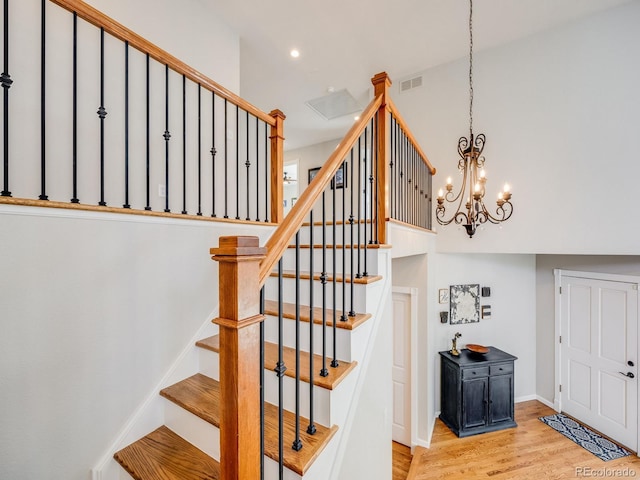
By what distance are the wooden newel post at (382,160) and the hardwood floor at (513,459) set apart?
287 centimetres

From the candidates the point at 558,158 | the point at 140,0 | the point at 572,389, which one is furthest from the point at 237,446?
the point at 572,389

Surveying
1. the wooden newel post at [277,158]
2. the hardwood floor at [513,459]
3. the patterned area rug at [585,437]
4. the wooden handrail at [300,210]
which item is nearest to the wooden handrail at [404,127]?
the wooden handrail at [300,210]

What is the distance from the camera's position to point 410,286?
354 cm

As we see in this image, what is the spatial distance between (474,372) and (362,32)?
426 centimetres

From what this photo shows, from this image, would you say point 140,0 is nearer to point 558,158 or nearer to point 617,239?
point 558,158

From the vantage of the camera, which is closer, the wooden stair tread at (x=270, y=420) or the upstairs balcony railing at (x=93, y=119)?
the wooden stair tread at (x=270, y=420)

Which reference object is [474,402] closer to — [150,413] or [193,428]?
[193,428]

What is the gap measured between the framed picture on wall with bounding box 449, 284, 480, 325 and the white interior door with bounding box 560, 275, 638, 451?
1.24 metres

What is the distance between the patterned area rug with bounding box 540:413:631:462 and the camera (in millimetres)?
3064

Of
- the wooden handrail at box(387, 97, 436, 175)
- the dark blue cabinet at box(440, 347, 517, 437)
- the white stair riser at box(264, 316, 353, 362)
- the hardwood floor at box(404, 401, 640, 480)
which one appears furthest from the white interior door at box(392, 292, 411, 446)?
the white stair riser at box(264, 316, 353, 362)

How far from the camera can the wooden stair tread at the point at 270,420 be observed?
1.01 meters

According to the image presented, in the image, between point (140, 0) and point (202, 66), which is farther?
point (202, 66)

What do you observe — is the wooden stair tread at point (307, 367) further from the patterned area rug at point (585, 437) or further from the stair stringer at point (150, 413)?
the patterned area rug at point (585, 437)

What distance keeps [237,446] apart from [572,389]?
5.06 m
